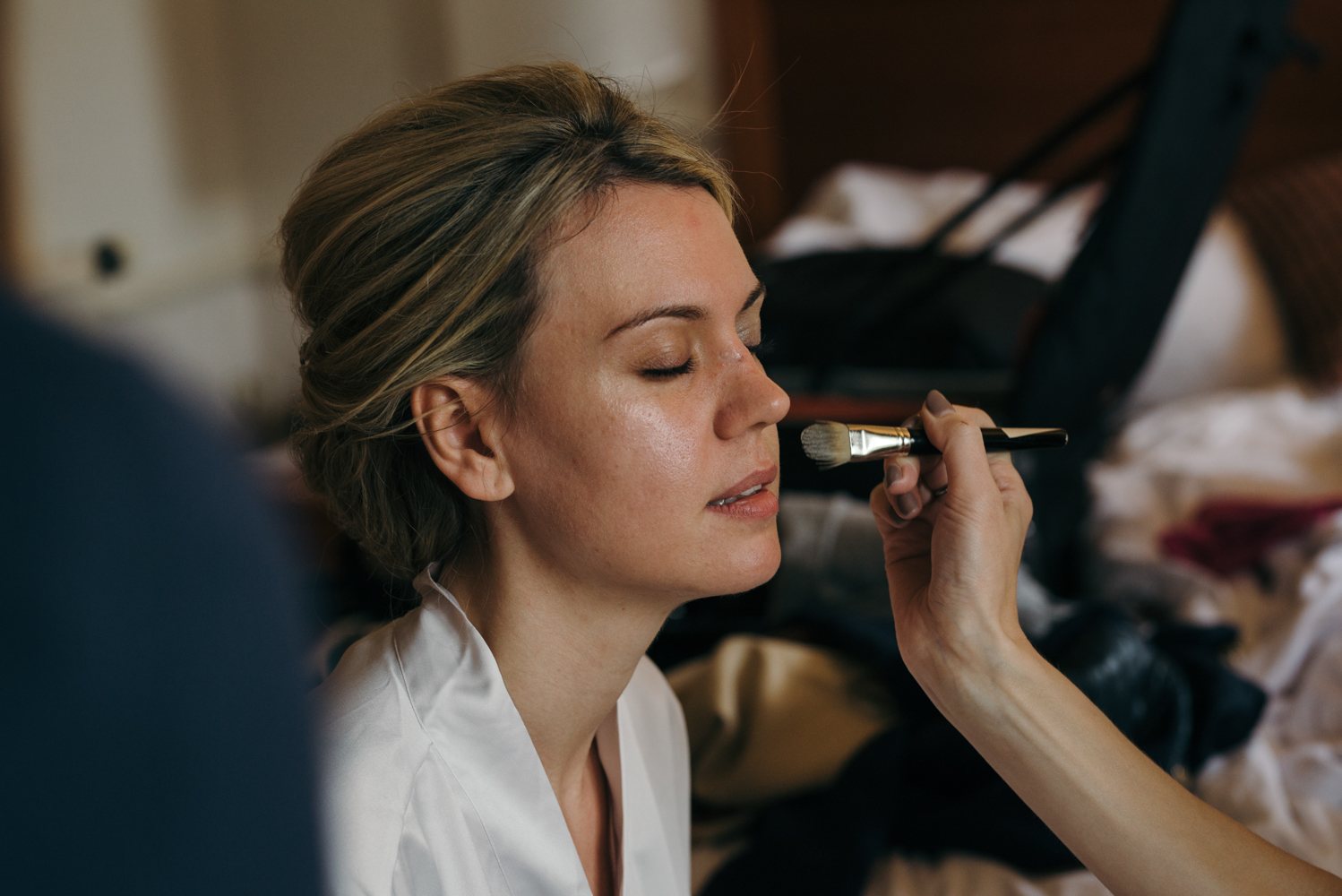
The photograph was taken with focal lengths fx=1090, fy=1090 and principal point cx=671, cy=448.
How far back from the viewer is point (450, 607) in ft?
2.52

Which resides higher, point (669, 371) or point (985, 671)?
point (669, 371)

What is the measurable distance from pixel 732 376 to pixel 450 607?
0.26m

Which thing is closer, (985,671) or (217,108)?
(985,671)

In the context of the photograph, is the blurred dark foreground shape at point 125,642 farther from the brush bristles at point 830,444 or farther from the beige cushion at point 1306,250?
the beige cushion at point 1306,250

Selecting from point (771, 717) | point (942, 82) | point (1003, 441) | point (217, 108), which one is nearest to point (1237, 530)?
point (771, 717)

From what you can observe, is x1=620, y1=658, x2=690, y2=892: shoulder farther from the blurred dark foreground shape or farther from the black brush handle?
the blurred dark foreground shape

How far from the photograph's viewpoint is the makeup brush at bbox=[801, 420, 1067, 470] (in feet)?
2.47

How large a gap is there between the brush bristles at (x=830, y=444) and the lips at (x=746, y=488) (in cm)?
3

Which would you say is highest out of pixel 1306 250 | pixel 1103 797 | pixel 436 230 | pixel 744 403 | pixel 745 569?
pixel 436 230

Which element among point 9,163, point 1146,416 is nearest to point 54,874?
point 1146,416

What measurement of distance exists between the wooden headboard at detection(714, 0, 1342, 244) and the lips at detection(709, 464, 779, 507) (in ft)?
6.66

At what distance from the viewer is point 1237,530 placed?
1.51 meters

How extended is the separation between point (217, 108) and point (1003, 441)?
2.69 m

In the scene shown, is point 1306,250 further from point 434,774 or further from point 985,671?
point 434,774
